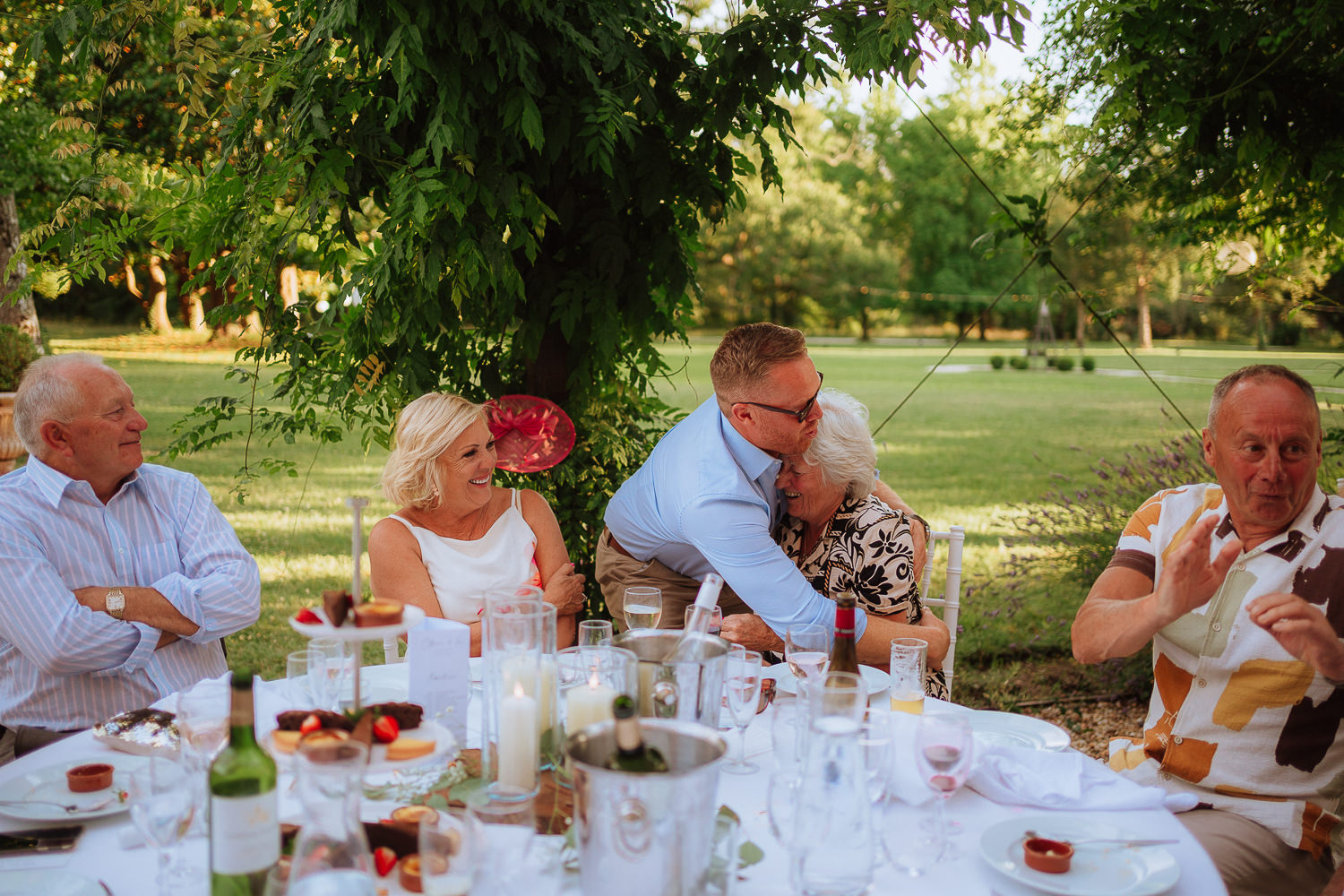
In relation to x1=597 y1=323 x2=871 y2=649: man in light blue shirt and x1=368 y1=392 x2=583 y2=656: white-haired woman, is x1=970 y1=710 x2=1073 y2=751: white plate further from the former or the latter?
x1=368 y1=392 x2=583 y2=656: white-haired woman

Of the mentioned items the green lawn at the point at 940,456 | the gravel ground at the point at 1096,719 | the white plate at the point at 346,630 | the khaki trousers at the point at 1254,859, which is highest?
the white plate at the point at 346,630

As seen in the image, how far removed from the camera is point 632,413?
13.6 feet

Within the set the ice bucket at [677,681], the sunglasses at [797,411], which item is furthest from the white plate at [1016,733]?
the sunglasses at [797,411]

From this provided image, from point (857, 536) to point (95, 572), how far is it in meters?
2.10

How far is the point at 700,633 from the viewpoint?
1.74m

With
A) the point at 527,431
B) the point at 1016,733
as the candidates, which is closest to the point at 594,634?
the point at 1016,733

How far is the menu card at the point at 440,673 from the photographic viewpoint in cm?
188

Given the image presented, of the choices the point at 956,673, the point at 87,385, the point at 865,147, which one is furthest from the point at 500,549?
the point at 865,147

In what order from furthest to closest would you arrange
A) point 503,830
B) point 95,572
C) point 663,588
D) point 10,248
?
point 10,248 < point 663,588 < point 95,572 < point 503,830

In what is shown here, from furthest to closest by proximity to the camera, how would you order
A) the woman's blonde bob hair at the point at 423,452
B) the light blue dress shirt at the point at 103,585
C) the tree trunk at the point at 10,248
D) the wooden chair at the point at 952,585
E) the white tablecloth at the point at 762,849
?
the tree trunk at the point at 10,248, the wooden chair at the point at 952,585, the woman's blonde bob hair at the point at 423,452, the light blue dress shirt at the point at 103,585, the white tablecloth at the point at 762,849

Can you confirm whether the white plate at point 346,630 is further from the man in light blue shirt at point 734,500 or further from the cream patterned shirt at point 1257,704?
the cream patterned shirt at point 1257,704

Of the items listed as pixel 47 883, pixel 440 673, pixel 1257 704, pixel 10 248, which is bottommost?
pixel 1257 704

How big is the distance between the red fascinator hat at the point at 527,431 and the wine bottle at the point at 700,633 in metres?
1.92

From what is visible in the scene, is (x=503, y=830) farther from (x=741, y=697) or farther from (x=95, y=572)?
(x=95, y=572)
